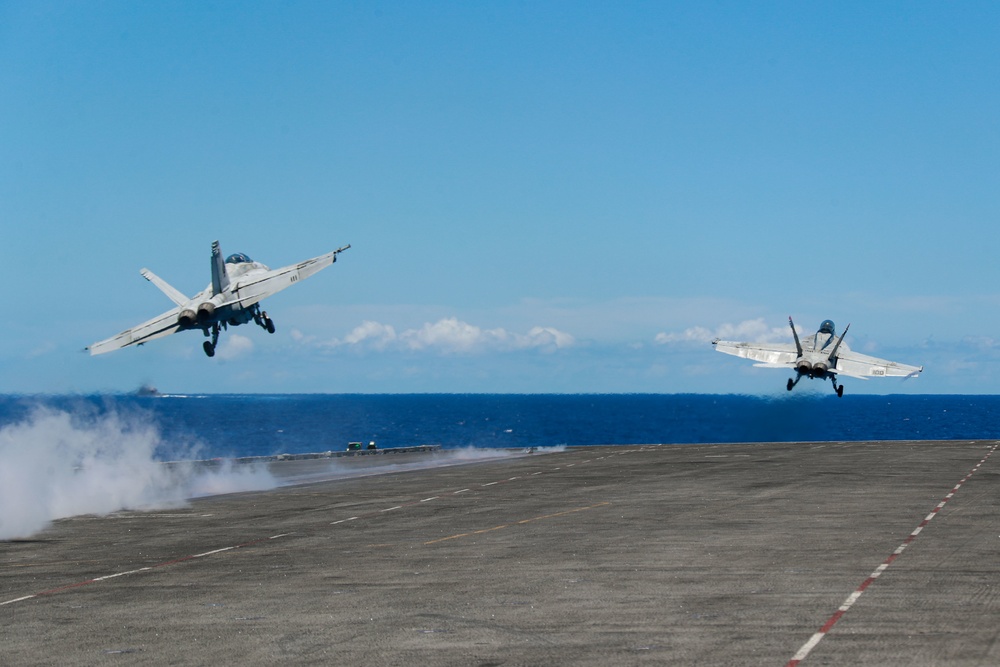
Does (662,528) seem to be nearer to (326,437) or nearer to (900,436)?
(900,436)

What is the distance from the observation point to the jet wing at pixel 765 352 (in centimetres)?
7838

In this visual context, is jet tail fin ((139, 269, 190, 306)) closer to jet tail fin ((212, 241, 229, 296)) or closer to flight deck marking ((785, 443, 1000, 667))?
jet tail fin ((212, 241, 229, 296))

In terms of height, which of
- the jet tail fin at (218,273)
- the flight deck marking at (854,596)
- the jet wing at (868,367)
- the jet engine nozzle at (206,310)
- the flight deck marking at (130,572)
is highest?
the jet tail fin at (218,273)

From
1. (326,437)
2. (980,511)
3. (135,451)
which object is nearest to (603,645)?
(980,511)

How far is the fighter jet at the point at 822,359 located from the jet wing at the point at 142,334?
43.4 meters

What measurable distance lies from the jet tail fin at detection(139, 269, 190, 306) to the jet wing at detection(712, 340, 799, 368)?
49315mm

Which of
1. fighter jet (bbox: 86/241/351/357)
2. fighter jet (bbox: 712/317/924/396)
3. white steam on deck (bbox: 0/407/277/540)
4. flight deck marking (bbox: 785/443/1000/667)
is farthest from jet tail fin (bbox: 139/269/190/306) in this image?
fighter jet (bbox: 712/317/924/396)

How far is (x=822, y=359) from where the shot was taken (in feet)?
228

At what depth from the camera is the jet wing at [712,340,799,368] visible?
78.4m

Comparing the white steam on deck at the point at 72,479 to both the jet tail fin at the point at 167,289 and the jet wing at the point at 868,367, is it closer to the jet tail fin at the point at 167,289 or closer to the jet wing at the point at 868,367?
the jet tail fin at the point at 167,289

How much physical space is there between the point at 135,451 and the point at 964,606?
46.6 m

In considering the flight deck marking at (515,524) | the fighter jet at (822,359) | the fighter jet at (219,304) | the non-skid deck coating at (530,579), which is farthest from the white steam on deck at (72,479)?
the fighter jet at (822,359)

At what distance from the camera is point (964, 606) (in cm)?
2056

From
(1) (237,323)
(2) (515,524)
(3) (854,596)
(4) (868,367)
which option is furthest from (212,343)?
(4) (868,367)
